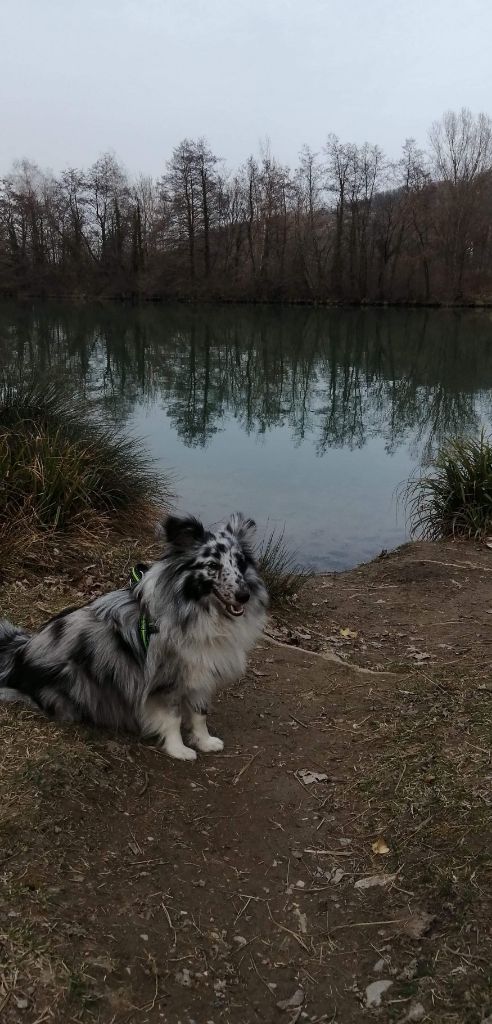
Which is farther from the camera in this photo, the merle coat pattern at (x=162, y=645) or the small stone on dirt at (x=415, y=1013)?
the merle coat pattern at (x=162, y=645)

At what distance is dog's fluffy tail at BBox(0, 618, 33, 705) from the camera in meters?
3.97

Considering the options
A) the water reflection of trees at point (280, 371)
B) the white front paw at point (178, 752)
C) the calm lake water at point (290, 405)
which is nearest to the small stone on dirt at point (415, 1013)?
the white front paw at point (178, 752)

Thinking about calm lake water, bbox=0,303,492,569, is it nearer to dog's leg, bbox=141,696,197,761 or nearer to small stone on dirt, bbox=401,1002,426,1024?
dog's leg, bbox=141,696,197,761

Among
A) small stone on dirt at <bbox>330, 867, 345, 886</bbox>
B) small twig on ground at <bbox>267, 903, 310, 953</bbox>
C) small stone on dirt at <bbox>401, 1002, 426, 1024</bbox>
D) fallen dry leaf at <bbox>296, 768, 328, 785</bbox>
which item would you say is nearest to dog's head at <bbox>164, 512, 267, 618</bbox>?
fallen dry leaf at <bbox>296, 768, 328, 785</bbox>

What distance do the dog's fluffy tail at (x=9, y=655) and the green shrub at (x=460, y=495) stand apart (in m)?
6.21

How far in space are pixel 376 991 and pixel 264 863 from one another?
83 cm

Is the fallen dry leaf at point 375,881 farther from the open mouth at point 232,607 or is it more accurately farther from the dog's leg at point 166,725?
the open mouth at point 232,607

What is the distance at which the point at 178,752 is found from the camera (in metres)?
3.90

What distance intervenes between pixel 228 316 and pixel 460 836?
4908 centimetres

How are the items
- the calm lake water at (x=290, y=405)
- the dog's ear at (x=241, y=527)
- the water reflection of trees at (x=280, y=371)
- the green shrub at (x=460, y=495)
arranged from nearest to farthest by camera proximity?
the dog's ear at (x=241, y=527)
the green shrub at (x=460, y=495)
the calm lake water at (x=290, y=405)
the water reflection of trees at (x=280, y=371)

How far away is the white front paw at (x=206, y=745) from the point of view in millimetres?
4074

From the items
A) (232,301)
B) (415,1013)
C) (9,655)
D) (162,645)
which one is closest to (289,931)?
(415,1013)

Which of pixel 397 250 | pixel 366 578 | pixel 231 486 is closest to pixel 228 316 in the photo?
pixel 397 250

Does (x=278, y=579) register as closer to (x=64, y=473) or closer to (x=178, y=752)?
(x=64, y=473)
